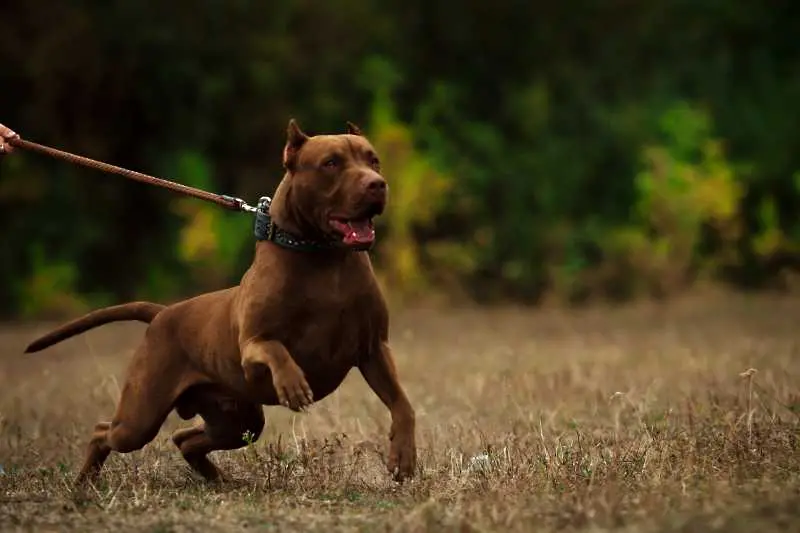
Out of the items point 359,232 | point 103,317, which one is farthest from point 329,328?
point 103,317

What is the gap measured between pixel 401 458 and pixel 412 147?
1573 cm

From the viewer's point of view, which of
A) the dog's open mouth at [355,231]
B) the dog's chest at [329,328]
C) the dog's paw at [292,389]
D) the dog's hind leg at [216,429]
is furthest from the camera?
the dog's hind leg at [216,429]

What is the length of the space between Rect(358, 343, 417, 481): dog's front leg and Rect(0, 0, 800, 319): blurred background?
1398 cm

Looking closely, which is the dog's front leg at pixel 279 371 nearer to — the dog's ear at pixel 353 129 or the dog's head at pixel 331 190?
the dog's head at pixel 331 190

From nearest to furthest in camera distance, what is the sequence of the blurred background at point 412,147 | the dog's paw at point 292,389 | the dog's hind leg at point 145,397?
1. the dog's paw at point 292,389
2. the dog's hind leg at point 145,397
3. the blurred background at point 412,147

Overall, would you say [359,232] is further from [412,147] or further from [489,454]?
[412,147]

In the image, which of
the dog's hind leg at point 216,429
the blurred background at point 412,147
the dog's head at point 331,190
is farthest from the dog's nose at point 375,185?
the blurred background at point 412,147

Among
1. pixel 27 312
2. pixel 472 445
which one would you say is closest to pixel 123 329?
pixel 27 312

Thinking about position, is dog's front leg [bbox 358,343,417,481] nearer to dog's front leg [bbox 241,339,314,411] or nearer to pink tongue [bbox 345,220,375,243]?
dog's front leg [bbox 241,339,314,411]

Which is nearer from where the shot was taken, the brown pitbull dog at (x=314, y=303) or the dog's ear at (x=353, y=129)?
the brown pitbull dog at (x=314, y=303)

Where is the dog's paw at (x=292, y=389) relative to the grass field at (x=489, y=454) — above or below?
above

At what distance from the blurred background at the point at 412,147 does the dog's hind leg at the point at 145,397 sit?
13.6 m

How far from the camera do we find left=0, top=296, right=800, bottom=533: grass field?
210 inches

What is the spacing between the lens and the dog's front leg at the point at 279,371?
580 centimetres
